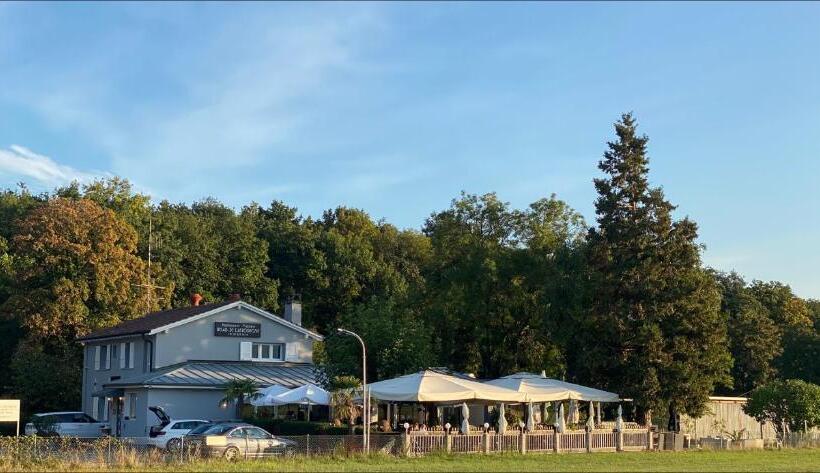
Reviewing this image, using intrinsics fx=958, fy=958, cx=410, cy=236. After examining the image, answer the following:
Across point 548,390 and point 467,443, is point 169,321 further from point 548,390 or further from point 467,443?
point 548,390

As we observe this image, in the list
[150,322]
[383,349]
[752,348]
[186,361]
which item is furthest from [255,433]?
[752,348]

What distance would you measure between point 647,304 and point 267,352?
22.5m

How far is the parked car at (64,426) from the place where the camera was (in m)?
44.0

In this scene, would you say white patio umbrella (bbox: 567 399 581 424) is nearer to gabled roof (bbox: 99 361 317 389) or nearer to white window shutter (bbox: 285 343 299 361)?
gabled roof (bbox: 99 361 317 389)

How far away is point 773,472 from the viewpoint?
26.6 meters

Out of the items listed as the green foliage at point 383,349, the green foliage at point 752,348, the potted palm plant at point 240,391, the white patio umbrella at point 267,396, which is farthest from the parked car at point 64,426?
the green foliage at point 752,348

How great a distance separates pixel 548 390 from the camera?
36594 millimetres

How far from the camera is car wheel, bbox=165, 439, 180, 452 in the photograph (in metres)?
30.9

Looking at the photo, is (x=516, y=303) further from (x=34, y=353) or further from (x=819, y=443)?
(x=34, y=353)

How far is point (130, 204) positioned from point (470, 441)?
52.8 metres

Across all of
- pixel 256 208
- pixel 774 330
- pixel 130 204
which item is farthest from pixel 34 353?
pixel 774 330

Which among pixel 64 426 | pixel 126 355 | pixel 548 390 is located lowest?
pixel 64 426

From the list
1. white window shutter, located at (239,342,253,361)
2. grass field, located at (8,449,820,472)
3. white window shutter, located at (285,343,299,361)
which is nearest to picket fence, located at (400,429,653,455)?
grass field, located at (8,449,820,472)

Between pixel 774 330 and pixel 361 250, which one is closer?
pixel 774 330
